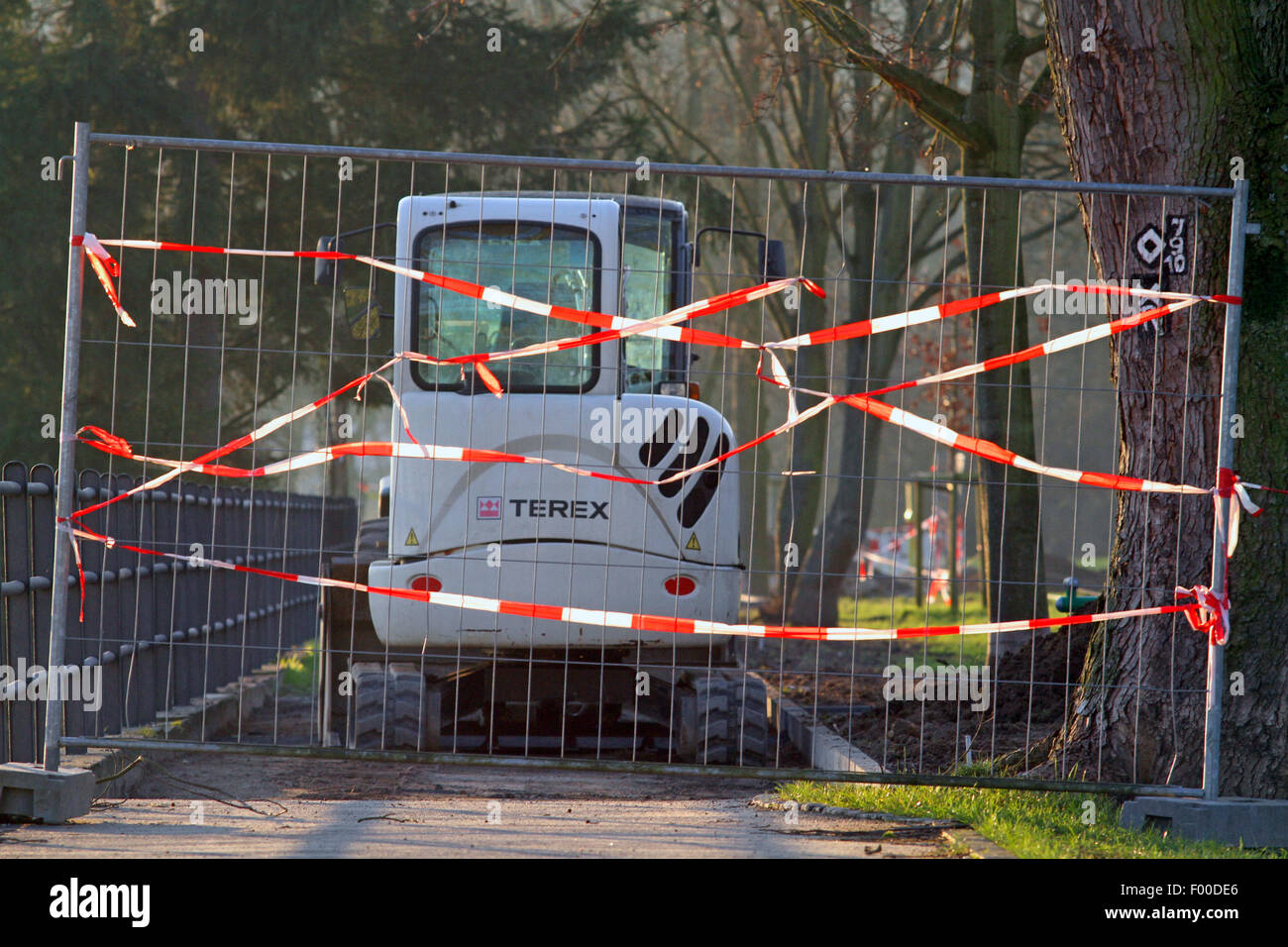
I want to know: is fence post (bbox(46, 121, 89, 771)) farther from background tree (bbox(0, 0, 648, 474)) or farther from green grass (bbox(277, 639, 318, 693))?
background tree (bbox(0, 0, 648, 474))

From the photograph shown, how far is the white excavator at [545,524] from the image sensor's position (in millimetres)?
8047

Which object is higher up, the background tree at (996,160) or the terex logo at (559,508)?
the background tree at (996,160)

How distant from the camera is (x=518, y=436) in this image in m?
8.16

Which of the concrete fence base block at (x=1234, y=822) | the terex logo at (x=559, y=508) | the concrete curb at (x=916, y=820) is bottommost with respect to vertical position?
the concrete curb at (x=916, y=820)

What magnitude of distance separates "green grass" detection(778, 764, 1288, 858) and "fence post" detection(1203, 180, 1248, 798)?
0.35 m

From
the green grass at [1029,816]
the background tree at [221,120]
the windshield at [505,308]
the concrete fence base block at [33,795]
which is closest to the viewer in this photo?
the green grass at [1029,816]

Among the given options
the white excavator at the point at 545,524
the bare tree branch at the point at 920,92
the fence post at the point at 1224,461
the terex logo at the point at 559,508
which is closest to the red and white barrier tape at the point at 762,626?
the fence post at the point at 1224,461

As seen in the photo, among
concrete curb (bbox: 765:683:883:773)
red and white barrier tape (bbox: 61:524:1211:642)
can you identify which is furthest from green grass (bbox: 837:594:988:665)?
red and white barrier tape (bbox: 61:524:1211:642)

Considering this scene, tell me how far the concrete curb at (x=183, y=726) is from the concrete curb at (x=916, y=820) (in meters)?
2.41

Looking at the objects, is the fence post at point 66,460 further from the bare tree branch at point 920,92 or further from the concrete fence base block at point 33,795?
the bare tree branch at point 920,92

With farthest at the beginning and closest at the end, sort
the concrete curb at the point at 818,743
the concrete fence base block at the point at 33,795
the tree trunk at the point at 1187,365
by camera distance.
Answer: the concrete curb at the point at 818,743 < the tree trunk at the point at 1187,365 < the concrete fence base block at the point at 33,795

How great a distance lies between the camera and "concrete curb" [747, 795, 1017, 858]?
5176 millimetres
